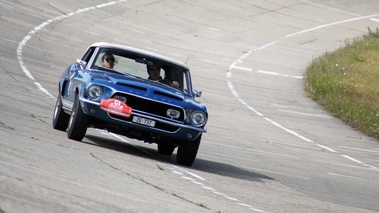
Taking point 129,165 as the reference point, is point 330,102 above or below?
below

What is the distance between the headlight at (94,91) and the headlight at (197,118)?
126 centimetres

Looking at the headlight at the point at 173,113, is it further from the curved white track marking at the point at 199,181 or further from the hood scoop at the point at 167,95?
the curved white track marking at the point at 199,181

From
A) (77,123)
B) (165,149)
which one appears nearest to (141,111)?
(77,123)

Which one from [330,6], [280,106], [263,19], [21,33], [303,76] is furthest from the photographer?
[330,6]

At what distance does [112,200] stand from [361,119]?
67.6 ft

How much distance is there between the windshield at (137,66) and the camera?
1591cm

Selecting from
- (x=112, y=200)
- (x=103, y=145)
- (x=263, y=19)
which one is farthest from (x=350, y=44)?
(x=112, y=200)

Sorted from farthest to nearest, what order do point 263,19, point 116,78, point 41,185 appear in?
1. point 263,19
2. point 116,78
3. point 41,185

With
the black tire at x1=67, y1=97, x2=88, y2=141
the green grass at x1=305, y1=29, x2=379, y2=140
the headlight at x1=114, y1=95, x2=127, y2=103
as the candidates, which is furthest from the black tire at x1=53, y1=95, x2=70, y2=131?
the green grass at x1=305, y1=29, x2=379, y2=140

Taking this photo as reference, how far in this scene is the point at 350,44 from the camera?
46.7m

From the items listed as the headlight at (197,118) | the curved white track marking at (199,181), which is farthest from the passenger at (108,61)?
the curved white track marking at (199,181)

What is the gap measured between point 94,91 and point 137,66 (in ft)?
4.53

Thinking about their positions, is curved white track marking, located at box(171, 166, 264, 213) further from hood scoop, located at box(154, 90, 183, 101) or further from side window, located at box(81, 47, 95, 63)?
side window, located at box(81, 47, 95, 63)

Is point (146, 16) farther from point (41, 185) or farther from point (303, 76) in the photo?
Result: point (41, 185)
